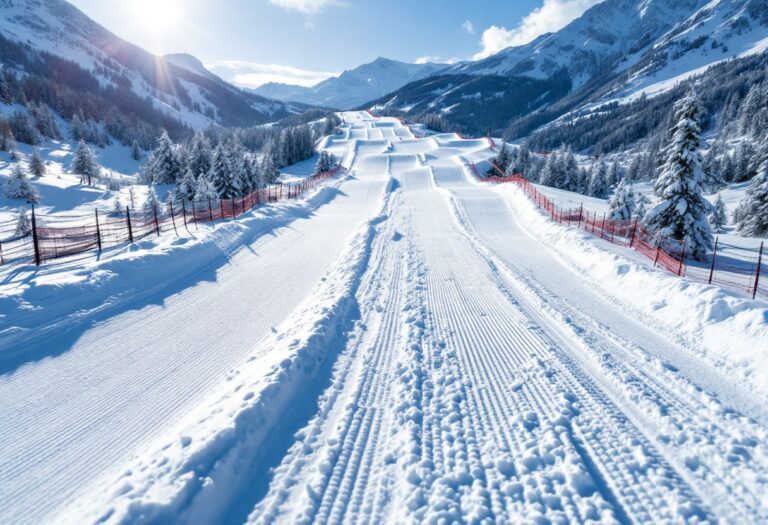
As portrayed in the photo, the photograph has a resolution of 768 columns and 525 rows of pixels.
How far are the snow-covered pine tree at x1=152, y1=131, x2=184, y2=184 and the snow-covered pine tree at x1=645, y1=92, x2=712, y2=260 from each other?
2163 inches

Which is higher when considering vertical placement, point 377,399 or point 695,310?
point 695,310

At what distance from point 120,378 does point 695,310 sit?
34.9ft

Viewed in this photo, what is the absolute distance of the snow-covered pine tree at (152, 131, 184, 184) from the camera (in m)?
51.9

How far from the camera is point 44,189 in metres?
50.7

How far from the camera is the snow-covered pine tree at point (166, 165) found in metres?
51.9

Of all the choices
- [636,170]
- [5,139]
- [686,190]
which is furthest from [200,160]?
[636,170]

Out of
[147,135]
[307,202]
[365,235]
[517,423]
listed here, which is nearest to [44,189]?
[307,202]

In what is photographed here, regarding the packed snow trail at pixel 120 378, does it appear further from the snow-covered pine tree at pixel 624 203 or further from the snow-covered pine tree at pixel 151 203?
the snow-covered pine tree at pixel 151 203

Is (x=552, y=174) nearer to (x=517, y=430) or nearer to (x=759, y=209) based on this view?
(x=759, y=209)

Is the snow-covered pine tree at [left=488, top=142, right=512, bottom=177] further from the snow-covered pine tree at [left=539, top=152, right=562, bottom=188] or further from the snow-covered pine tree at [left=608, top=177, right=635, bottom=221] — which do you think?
the snow-covered pine tree at [left=608, top=177, right=635, bottom=221]

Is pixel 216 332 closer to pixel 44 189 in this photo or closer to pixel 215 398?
pixel 215 398

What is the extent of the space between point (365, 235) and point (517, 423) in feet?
37.6

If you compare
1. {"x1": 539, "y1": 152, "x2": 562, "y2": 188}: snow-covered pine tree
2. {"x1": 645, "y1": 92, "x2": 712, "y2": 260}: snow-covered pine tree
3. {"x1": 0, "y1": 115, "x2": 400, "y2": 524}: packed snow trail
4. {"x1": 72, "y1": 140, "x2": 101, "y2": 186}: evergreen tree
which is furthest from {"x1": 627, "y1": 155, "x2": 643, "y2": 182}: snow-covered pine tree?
{"x1": 72, "y1": 140, "x2": 101, "y2": 186}: evergreen tree

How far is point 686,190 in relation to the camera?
18.1m
